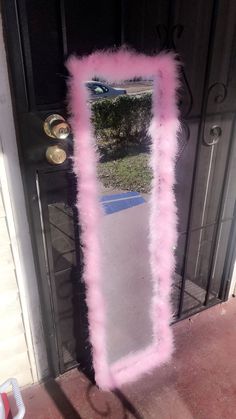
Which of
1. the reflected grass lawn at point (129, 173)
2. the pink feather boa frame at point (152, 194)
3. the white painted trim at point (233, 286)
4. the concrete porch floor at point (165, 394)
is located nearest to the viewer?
the pink feather boa frame at point (152, 194)

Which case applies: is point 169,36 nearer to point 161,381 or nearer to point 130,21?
point 130,21

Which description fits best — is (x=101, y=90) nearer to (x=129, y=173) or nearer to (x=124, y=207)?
(x=129, y=173)

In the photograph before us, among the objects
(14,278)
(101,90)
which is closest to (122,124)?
(101,90)


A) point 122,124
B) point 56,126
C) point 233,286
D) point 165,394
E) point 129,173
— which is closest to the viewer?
point 56,126

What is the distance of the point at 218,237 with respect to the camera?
2.50 m

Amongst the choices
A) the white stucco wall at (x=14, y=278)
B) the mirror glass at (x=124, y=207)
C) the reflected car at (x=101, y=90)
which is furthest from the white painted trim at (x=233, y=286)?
the reflected car at (x=101, y=90)

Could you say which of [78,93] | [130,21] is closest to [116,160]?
[78,93]

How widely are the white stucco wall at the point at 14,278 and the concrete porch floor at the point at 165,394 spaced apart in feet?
0.56

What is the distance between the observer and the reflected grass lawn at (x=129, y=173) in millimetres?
1821

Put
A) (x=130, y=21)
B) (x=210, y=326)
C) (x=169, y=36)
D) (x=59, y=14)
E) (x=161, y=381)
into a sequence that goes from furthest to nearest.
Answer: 1. (x=210, y=326)
2. (x=161, y=381)
3. (x=169, y=36)
4. (x=130, y=21)
5. (x=59, y=14)

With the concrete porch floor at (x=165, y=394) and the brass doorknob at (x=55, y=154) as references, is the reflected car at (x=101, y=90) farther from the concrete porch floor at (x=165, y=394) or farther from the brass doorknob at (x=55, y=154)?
the concrete porch floor at (x=165, y=394)

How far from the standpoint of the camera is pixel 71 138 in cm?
162

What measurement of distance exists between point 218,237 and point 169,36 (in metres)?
1.42

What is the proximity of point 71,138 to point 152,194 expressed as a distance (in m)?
0.57
